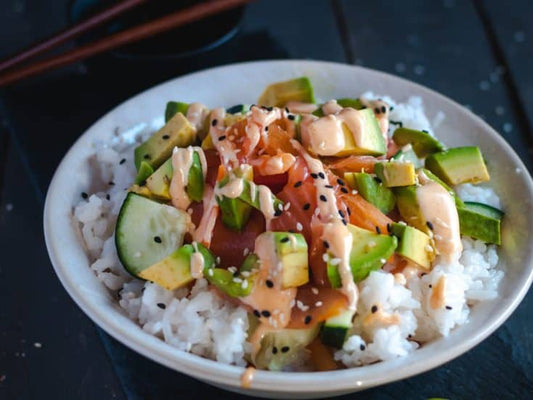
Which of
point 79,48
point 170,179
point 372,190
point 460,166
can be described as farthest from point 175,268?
point 79,48

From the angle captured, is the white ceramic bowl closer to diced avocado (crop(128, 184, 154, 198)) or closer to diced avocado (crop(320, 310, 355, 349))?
diced avocado (crop(320, 310, 355, 349))

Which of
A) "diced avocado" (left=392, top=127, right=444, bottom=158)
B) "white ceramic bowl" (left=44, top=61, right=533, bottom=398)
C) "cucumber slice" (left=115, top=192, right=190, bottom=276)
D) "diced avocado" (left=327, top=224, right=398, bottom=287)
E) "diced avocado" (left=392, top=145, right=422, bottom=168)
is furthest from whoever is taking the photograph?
"diced avocado" (left=392, top=127, right=444, bottom=158)

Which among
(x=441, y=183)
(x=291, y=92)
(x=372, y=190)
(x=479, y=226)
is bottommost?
(x=479, y=226)

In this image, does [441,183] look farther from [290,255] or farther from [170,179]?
[170,179]

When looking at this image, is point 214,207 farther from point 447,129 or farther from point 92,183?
point 447,129

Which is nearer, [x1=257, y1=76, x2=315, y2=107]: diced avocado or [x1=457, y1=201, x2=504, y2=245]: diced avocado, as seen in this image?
[x1=457, y1=201, x2=504, y2=245]: diced avocado

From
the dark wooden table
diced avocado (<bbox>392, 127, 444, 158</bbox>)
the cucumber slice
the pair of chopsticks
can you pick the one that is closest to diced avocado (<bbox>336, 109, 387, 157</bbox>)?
diced avocado (<bbox>392, 127, 444, 158</bbox>)

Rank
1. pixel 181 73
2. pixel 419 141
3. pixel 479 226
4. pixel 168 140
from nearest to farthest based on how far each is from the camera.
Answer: pixel 479 226 → pixel 168 140 → pixel 419 141 → pixel 181 73

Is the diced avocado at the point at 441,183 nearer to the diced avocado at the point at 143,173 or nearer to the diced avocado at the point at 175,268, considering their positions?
the diced avocado at the point at 175,268

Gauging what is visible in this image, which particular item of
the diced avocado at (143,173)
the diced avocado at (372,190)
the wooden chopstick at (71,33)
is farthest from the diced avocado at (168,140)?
the wooden chopstick at (71,33)
